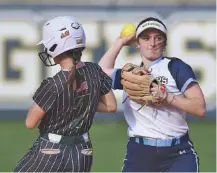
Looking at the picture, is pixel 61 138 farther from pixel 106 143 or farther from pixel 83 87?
pixel 106 143

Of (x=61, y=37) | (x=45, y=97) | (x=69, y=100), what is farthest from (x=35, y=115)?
(x=61, y=37)

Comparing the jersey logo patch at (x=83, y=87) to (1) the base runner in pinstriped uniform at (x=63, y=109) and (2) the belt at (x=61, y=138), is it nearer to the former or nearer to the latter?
(1) the base runner in pinstriped uniform at (x=63, y=109)

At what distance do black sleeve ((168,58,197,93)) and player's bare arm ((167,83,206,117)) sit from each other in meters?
0.04

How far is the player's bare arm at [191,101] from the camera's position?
603 cm

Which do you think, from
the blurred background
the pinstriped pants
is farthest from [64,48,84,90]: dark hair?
the blurred background

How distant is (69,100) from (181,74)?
97 centimetres

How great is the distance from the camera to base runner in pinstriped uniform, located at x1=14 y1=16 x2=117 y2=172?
566 cm

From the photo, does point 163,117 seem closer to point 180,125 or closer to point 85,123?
point 180,125

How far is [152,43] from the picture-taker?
6.27m

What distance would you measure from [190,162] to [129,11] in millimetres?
7506

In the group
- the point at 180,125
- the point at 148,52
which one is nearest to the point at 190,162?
the point at 180,125

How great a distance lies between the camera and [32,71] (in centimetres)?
1343

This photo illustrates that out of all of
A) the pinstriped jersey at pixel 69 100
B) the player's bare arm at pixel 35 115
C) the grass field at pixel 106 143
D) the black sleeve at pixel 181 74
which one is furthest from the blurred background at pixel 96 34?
the player's bare arm at pixel 35 115

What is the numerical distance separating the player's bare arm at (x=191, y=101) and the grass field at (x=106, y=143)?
3.62 metres
